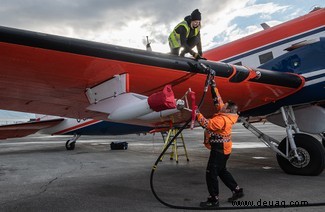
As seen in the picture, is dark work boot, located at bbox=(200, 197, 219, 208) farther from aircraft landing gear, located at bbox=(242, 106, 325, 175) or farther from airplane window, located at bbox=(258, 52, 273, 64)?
airplane window, located at bbox=(258, 52, 273, 64)

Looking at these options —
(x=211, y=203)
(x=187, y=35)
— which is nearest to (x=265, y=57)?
(x=187, y=35)

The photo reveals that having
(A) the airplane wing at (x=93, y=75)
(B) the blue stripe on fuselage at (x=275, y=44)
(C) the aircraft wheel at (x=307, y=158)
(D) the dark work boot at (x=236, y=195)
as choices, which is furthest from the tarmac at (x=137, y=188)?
(B) the blue stripe on fuselage at (x=275, y=44)

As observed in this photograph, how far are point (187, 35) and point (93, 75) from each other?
6.59 ft

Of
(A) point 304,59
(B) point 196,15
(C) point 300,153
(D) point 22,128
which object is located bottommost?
(C) point 300,153

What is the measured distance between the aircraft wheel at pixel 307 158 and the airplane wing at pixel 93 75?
121 cm

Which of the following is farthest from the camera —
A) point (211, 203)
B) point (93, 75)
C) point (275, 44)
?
point (275, 44)

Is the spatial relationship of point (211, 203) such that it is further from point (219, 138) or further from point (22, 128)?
point (22, 128)

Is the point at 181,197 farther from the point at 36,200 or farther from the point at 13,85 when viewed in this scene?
the point at 13,85

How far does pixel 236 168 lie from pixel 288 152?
184 cm

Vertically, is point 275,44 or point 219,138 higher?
point 275,44

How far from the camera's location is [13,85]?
5.70 m

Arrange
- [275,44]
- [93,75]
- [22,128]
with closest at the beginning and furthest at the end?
1. [93,75]
2. [275,44]
3. [22,128]

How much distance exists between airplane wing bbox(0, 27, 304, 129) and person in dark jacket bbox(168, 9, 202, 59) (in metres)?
0.54

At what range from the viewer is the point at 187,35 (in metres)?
Answer: 5.81
